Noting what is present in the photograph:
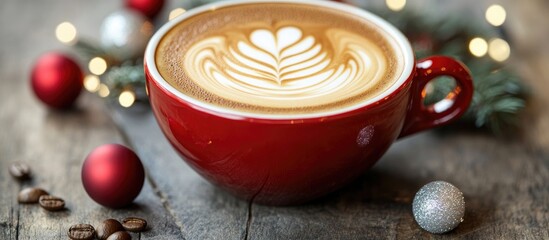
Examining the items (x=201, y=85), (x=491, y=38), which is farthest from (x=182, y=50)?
(x=491, y=38)

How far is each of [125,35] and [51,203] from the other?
0.42 m

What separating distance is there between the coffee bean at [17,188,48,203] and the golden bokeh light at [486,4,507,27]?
0.94m

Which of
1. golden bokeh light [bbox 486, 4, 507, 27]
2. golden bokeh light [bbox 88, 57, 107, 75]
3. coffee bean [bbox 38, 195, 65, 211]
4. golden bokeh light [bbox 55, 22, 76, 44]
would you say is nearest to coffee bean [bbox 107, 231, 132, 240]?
coffee bean [bbox 38, 195, 65, 211]

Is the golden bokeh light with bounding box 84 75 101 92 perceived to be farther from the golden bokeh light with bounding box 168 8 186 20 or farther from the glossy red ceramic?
the glossy red ceramic

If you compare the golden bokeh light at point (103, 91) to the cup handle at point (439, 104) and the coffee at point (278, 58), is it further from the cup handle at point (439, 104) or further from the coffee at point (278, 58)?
the cup handle at point (439, 104)

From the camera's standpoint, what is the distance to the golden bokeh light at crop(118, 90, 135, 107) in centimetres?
129

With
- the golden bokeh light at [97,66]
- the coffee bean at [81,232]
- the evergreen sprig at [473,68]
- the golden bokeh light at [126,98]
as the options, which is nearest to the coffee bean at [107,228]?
the coffee bean at [81,232]

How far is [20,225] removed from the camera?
101 centimetres

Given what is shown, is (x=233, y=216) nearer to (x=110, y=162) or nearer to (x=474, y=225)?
(x=110, y=162)

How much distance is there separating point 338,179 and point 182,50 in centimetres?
28

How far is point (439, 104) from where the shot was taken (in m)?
1.10

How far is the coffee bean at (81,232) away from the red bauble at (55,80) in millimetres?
348

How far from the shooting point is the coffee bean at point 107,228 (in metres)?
0.97

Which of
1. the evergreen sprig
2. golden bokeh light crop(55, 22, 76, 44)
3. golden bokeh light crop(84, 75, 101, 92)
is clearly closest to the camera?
the evergreen sprig
